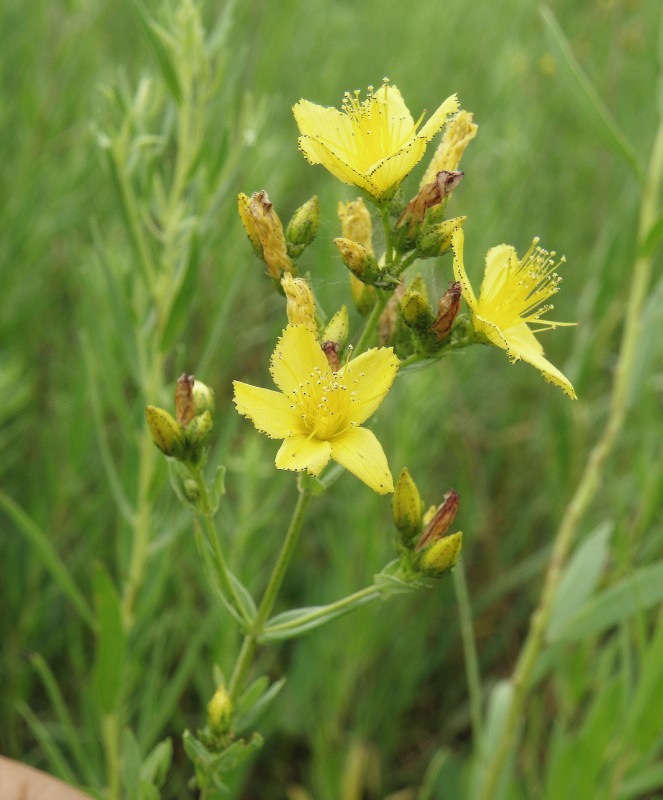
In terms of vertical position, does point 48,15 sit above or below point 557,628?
above

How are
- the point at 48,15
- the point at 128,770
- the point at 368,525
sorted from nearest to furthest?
the point at 128,770 < the point at 368,525 < the point at 48,15

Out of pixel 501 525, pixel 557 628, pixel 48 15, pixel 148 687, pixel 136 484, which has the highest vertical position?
pixel 48 15

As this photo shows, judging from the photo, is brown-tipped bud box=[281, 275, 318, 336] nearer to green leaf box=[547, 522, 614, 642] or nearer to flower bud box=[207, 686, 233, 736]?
flower bud box=[207, 686, 233, 736]

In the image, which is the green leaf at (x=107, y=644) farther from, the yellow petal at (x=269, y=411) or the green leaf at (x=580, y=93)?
the green leaf at (x=580, y=93)

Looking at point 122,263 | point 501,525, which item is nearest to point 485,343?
point 122,263

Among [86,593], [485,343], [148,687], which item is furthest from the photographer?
[86,593]

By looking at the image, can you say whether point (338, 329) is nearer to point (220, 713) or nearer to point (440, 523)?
point (440, 523)

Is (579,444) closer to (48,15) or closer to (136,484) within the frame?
(136,484)
